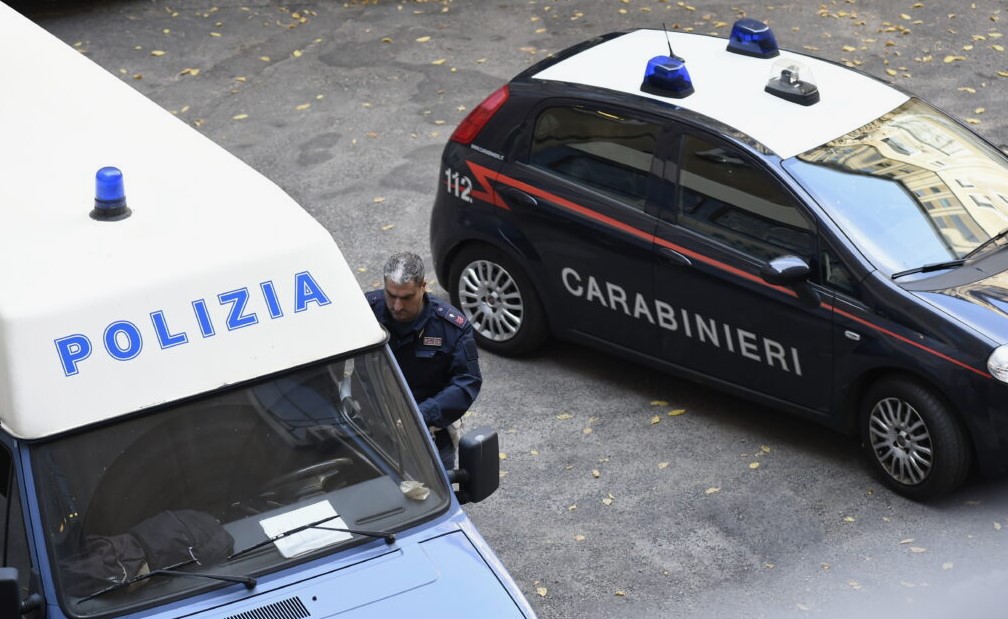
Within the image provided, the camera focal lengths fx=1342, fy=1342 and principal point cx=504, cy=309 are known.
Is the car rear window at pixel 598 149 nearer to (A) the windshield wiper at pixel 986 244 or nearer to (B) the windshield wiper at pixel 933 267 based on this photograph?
(B) the windshield wiper at pixel 933 267

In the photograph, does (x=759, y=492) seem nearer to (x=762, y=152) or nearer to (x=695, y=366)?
(x=695, y=366)

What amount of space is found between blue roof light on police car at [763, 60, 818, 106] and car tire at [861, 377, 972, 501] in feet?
5.96

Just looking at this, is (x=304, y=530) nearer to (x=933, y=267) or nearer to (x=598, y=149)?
(x=933, y=267)

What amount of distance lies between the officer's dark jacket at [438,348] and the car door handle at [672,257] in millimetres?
2090

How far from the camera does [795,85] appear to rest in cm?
811

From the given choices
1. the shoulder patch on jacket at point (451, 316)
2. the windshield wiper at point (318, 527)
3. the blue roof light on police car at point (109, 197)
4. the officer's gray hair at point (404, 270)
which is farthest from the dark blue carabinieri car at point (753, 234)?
the blue roof light on police car at point (109, 197)

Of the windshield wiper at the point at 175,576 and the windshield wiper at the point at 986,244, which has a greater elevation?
the windshield wiper at the point at 175,576

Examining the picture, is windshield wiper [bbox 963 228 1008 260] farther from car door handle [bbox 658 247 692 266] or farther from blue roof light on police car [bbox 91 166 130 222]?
blue roof light on police car [bbox 91 166 130 222]

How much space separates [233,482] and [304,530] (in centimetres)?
31

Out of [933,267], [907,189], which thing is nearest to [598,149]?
[907,189]

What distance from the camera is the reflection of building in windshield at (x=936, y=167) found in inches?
300

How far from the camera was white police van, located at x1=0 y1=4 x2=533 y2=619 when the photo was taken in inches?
174

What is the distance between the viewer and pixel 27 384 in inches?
172

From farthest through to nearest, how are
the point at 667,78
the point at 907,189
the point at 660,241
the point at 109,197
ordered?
Result: the point at 667,78 < the point at 660,241 < the point at 907,189 < the point at 109,197
